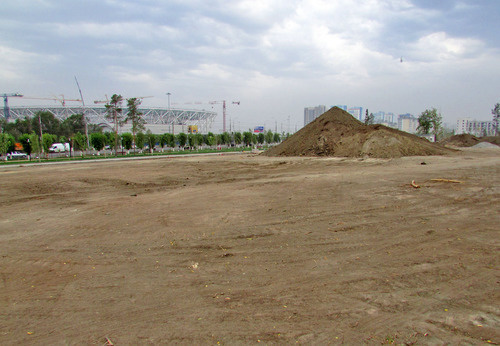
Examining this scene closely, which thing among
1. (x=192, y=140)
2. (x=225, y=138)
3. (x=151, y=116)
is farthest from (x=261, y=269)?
(x=151, y=116)

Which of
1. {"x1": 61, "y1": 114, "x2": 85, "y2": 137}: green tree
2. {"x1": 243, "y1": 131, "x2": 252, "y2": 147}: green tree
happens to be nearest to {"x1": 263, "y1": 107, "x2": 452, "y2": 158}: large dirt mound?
{"x1": 243, "y1": 131, "x2": 252, "y2": 147}: green tree

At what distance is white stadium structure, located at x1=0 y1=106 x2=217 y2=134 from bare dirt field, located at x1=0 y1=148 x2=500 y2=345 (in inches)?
3874

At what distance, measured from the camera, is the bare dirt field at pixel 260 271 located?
3643mm

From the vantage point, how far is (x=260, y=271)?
521 centimetres

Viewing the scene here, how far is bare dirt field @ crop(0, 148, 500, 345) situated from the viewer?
3.64 meters

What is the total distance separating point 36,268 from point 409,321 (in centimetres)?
615

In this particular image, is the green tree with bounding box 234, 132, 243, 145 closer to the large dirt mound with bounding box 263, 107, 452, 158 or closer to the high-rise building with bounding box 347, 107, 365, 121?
the large dirt mound with bounding box 263, 107, 452, 158

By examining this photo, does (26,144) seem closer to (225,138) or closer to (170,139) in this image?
(170,139)

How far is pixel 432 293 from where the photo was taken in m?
4.35

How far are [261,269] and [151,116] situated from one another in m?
149

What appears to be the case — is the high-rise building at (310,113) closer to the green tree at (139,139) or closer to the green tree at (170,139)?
the green tree at (170,139)

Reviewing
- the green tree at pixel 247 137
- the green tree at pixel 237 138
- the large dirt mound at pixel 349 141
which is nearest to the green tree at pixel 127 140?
the large dirt mound at pixel 349 141

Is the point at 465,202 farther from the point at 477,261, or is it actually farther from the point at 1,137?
the point at 1,137

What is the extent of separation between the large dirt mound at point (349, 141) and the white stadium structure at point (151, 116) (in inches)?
3031
